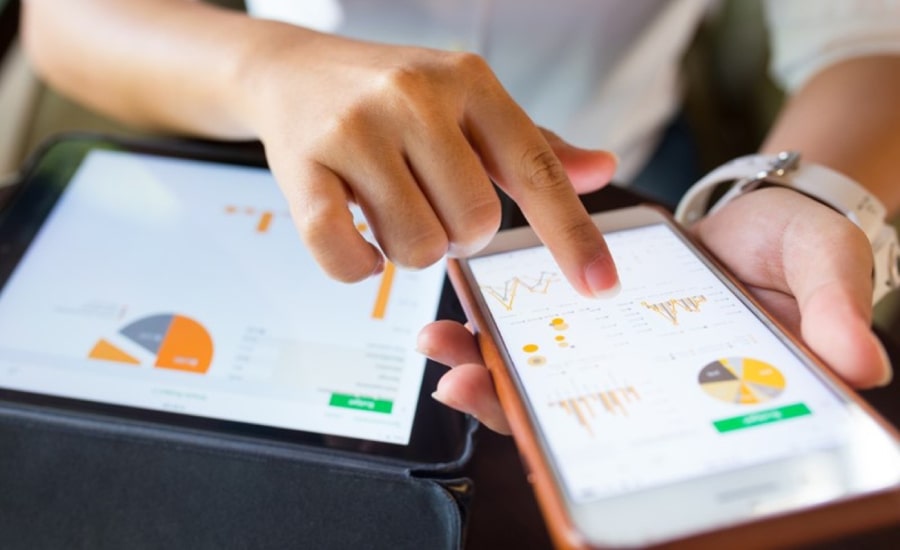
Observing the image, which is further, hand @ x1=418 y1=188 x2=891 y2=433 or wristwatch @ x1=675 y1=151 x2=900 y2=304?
wristwatch @ x1=675 y1=151 x2=900 y2=304

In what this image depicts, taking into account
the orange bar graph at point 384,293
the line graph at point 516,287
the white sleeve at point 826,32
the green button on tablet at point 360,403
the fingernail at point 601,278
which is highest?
the white sleeve at point 826,32

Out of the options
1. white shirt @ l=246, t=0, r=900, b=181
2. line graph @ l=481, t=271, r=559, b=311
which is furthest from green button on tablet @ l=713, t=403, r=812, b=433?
white shirt @ l=246, t=0, r=900, b=181

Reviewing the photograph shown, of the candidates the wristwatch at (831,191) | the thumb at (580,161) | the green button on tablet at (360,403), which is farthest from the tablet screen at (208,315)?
the wristwatch at (831,191)

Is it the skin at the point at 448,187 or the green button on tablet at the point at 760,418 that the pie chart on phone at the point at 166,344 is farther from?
the green button on tablet at the point at 760,418

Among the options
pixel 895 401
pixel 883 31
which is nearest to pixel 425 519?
pixel 895 401

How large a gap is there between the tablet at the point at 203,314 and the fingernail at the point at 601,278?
0.11m

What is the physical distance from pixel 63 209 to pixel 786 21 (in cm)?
64

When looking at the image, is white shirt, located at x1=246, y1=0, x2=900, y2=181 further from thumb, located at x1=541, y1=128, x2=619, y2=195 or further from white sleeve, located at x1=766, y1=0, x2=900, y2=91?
thumb, located at x1=541, y1=128, x2=619, y2=195

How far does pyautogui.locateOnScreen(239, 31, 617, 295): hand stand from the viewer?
360 millimetres

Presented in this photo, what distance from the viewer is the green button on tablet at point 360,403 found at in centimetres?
40

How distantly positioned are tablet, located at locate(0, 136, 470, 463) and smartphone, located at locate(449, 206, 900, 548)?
0.20ft

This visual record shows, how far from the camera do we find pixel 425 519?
1.22 feet

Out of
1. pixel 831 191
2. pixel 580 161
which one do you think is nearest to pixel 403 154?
pixel 580 161

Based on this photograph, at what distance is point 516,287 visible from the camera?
41cm
